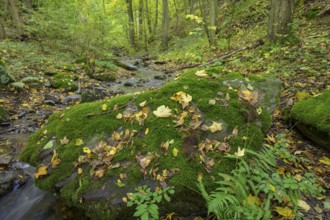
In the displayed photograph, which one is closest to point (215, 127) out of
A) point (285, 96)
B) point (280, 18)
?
point (285, 96)

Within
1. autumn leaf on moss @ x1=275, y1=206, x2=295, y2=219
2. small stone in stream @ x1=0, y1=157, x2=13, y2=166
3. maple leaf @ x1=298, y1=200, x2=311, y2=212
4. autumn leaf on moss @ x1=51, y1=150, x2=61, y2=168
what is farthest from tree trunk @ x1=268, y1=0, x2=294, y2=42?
small stone in stream @ x1=0, y1=157, x2=13, y2=166

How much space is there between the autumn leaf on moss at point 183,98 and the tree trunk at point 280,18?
5976 millimetres

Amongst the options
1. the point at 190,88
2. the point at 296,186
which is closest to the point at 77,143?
the point at 190,88

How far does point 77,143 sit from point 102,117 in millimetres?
571

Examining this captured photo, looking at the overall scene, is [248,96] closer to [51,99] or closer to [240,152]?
[240,152]

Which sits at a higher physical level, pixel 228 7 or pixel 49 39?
pixel 228 7

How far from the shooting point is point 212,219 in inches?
106

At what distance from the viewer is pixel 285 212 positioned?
263cm

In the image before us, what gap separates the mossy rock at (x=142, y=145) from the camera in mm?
2771

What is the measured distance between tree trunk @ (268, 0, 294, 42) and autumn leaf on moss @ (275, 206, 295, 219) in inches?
267

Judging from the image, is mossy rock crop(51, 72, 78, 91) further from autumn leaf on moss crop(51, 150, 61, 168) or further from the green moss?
the green moss

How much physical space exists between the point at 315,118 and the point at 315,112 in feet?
0.50

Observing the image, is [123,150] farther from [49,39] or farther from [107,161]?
[49,39]

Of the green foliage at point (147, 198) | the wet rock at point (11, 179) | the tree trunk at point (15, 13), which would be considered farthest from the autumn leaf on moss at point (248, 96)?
the tree trunk at point (15, 13)
